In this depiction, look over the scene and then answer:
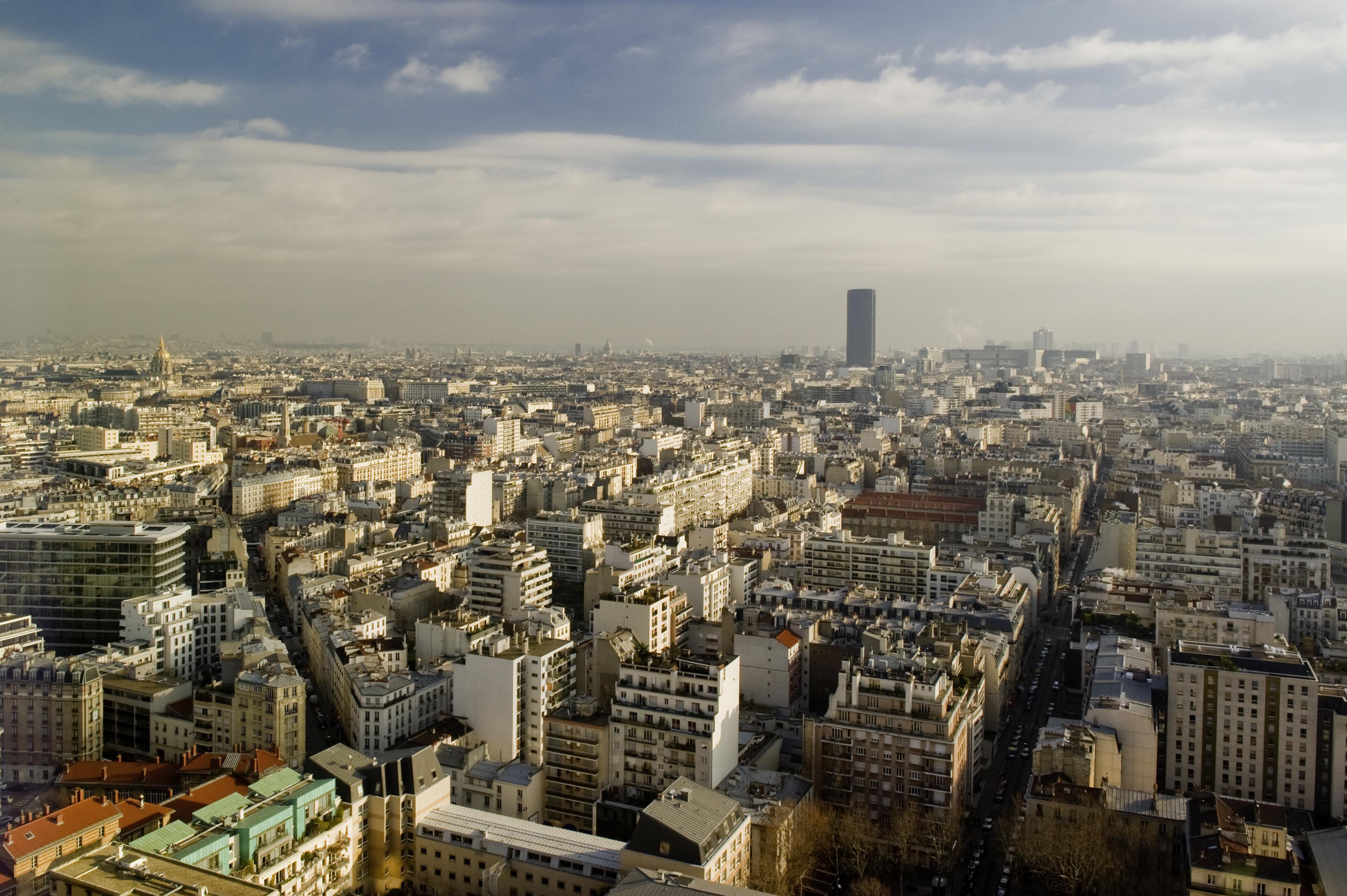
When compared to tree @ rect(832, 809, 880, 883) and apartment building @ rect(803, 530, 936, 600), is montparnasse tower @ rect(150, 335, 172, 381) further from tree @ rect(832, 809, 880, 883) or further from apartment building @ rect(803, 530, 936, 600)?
apartment building @ rect(803, 530, 936, 600)

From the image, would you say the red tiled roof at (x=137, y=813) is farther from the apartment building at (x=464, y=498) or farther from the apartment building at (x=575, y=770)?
the apartment building at (x=464, y=498)

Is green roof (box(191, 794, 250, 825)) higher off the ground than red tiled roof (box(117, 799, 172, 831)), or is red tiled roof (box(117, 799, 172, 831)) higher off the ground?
green roof (box(191, 794, 250, 825))

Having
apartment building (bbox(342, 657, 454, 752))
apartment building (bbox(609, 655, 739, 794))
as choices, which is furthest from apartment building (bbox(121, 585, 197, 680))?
apartment building (bbox(609, 655, 739, 794))

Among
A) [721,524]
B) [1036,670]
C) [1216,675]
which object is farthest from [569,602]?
[1216,675]

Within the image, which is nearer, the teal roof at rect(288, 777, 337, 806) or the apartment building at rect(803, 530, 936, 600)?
the teal roof at rect(288, 777, 337, 806)

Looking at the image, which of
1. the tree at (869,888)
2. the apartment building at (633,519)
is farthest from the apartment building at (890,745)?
the apartment building at (633,519)

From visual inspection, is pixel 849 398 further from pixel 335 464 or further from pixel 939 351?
pixel 939 351

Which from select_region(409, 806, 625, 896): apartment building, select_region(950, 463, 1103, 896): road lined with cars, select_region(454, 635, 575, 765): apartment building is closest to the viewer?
select_region(409, 806, 625, 896): apartment building
